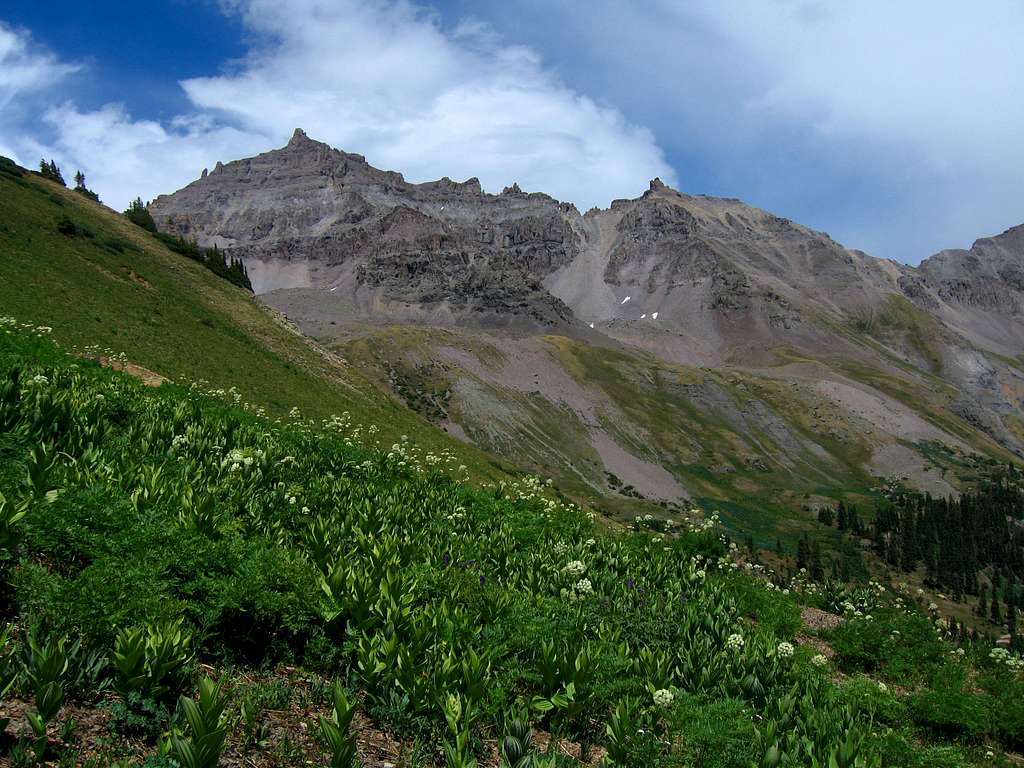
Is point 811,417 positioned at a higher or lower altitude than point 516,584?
higher

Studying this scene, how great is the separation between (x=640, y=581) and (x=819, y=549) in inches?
5409

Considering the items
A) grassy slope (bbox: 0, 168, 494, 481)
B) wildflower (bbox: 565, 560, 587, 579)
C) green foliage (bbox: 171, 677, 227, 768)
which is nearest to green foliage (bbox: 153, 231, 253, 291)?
grassy slope (bbox: 0, 168, 494, 481)

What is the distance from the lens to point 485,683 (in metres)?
6.21

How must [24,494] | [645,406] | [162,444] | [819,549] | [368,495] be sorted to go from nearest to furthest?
[24,494], [162,444], [368,495], [819,549], [645,406]

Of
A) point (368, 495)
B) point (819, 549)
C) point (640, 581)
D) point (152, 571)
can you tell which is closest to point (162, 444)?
point (368, 495)

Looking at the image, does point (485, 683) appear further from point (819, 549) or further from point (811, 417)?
point (811, 417)

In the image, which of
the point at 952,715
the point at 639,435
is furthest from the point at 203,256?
the point at 639,435

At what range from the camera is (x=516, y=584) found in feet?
33.1

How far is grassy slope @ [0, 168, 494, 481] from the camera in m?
29.6

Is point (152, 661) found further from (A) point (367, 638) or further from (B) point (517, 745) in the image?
(B) point (517, 745)

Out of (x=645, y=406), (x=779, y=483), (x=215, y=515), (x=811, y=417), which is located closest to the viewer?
(x=215, y=515)

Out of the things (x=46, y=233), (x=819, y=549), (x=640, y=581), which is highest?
(x=46, y=233)

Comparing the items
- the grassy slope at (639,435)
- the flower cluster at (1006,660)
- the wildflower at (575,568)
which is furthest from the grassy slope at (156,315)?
the grassy slope at (639,435)

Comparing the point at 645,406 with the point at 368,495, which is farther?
the point at 645,406
